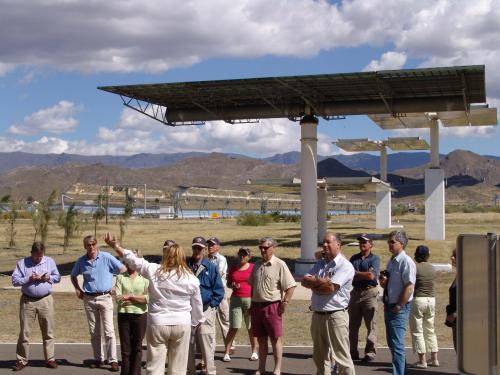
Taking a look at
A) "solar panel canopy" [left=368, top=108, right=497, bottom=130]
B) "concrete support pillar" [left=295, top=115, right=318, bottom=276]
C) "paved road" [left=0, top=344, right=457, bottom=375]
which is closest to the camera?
"paved road" [left=0, top=344, right=457, bottom=375]

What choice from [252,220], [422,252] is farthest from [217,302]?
[252,220]

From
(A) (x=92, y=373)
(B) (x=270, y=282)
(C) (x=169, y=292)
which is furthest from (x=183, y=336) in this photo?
(A) (x=92, y=373)

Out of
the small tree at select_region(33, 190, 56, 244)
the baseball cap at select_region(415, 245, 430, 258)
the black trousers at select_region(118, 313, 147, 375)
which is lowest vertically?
the black trousers at select_region(118, 313, 147, 375)

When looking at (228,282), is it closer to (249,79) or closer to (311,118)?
(249,79)

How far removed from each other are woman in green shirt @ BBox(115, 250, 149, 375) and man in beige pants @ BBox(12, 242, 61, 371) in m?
1.60

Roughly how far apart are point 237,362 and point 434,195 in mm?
25307

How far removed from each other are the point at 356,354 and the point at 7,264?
21236 millimetres

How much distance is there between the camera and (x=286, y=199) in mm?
149375

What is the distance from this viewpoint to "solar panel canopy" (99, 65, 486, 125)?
22.8 metres

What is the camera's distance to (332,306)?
8352 mm

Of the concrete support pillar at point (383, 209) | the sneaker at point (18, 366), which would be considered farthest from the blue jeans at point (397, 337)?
the concrete support pillar at point (383, 209)

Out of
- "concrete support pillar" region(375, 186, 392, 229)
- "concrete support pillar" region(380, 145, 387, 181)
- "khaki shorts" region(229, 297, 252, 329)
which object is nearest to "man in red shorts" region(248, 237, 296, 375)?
"khaki shorts" region(229, 297, 252, 329)

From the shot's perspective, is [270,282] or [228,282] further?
[228,282]

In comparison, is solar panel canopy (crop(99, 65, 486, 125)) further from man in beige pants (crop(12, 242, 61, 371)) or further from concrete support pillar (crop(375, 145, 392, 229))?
concrete support pillar (crop(375, 145, 392, 229))
